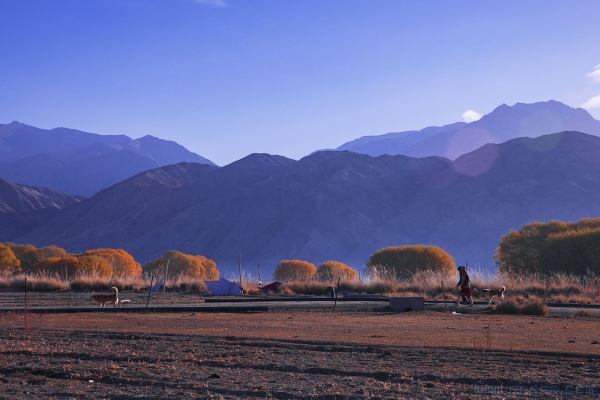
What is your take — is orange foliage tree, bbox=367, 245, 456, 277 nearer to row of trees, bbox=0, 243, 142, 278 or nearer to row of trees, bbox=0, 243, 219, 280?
row of trees, bbox=0, 243, 219, 280

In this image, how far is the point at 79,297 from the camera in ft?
97.5

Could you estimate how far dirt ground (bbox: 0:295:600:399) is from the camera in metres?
7.91

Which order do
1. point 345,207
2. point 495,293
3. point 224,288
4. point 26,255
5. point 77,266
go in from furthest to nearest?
point 345,207 < point 26,255 < point 77,266 < point 224,288 < point 495,293

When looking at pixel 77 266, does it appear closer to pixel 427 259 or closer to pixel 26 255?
pixel 427 259

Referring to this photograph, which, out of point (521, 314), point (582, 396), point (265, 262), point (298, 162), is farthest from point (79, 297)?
point (298, 162)

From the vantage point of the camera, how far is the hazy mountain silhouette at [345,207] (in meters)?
127

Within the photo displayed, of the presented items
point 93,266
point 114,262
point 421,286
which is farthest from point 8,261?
point 421,286

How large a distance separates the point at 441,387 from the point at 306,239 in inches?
4810

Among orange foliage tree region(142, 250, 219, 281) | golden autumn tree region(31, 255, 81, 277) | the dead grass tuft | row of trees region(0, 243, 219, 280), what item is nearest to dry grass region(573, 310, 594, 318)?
the dead grass tuft

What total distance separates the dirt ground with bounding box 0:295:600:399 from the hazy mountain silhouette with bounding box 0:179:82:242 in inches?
5587

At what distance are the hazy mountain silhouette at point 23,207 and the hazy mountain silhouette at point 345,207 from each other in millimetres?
4922

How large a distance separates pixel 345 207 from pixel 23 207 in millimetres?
75294

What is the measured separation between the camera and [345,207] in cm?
13825

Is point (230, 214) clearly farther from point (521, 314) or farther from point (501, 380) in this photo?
point (501, 380)
